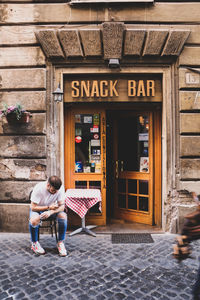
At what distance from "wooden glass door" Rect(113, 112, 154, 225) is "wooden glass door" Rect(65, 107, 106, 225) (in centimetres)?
70

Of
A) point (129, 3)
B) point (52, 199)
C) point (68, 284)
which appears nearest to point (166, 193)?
point (52, 199)

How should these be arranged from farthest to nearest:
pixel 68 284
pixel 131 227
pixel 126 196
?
pixel 126 196 < pixel 131 227 < pixel 68 284

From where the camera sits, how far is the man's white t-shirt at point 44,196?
416 cm

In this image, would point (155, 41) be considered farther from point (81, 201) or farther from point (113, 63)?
point (81, 201)

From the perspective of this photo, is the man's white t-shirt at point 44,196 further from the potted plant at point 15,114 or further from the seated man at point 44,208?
the potted plant at point 15,114

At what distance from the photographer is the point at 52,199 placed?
14.1 feet

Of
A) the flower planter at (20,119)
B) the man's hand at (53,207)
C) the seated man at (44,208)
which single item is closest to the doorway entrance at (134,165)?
the flower planter at (20,119)

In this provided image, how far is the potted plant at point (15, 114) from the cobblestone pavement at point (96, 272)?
7.97ft

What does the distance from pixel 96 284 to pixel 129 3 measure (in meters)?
5.28

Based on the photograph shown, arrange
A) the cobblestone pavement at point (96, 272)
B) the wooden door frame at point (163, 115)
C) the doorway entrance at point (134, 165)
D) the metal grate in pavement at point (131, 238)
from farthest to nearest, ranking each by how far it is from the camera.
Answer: the doorway entrance at point (134, 165), the wooden door frame at point (163, 115), the metal grate in pavement at point (131, 238), the cobblestone pavement at point (96, 272)

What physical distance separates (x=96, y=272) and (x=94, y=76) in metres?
3.89

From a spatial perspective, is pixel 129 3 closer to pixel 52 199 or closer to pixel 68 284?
pixel 52 199

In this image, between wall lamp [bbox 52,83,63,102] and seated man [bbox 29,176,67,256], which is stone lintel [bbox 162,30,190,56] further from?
seated man [bbox 29,176,67,256]

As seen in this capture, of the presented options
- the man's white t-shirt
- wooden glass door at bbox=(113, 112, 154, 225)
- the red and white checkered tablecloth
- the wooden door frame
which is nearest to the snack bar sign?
the wooden door frame
